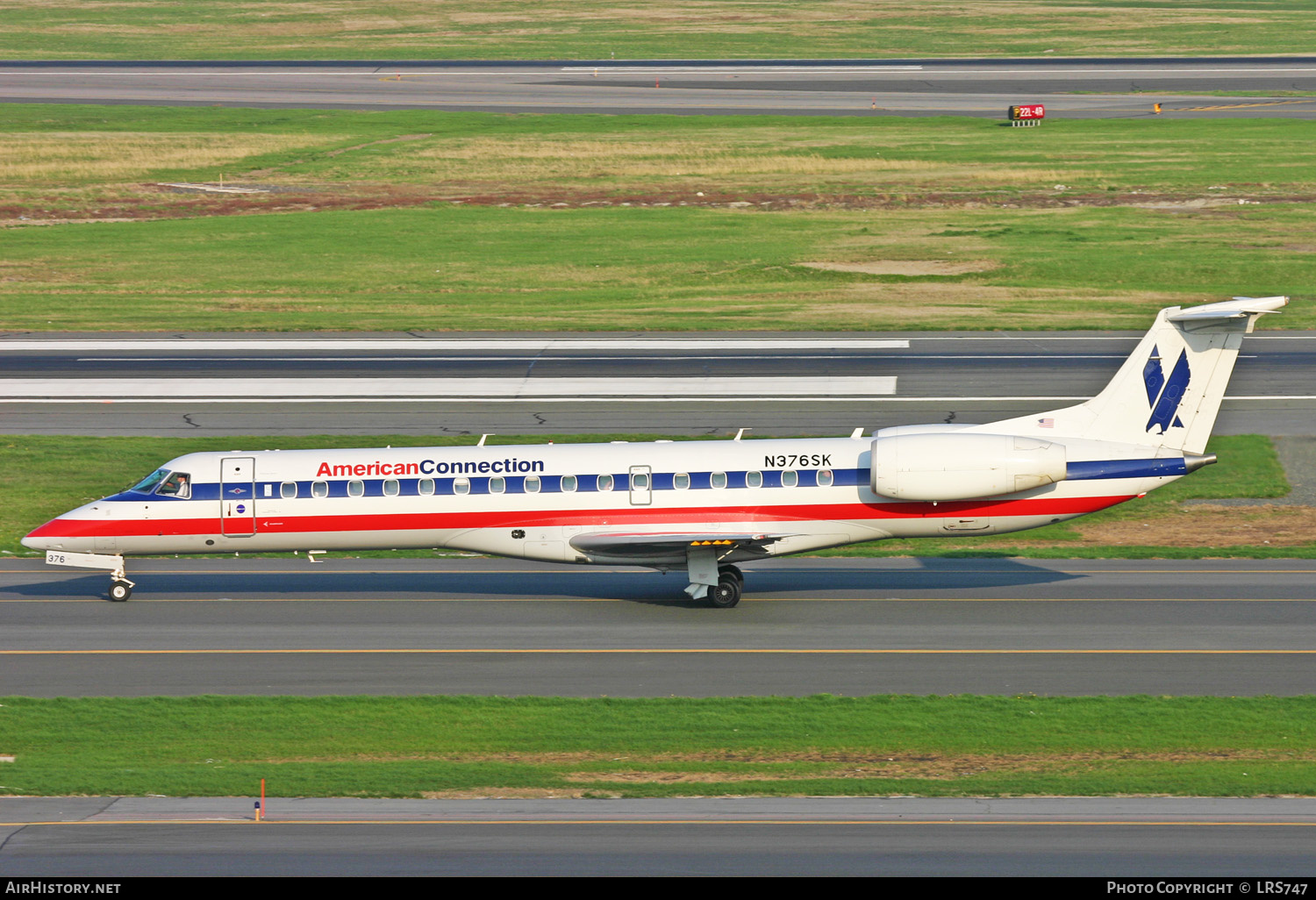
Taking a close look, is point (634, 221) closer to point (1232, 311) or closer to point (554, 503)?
point (554, 503)

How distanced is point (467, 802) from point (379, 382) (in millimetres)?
30916

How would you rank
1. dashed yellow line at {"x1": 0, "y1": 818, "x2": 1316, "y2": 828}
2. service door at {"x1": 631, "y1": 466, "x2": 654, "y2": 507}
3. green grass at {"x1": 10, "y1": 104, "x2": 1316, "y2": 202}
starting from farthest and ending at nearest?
green grass at {"x1": 10, "y1": 104, "x2": 1316, "y2": 202}, service door at {"x1": 631, "y1": 466, "x2": 654, "y2": 507}, dashed yellow line at {"x1": 0, "y1": 818, "x2": 1316, "y2": 828}

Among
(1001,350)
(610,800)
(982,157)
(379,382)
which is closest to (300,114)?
(982,157)

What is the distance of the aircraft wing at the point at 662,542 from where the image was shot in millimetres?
29438

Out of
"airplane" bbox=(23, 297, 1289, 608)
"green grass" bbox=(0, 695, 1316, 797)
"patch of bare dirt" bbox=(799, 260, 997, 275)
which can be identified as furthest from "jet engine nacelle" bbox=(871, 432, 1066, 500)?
"patch of bare dirt" bbox=(799, 260, 997, 275)

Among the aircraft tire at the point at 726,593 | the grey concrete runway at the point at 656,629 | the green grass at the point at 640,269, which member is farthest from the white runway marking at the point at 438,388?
the aircraft tire at the point at 726,593

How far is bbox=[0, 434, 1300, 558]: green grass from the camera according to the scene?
35469 millimetres

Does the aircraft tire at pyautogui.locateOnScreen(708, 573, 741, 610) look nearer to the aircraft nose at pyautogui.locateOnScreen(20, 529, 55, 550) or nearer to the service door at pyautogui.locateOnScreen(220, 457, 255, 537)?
the service door at pyautogui.locateOnScreen(220, 457, 255, 537)

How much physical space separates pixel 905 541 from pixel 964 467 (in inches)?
305

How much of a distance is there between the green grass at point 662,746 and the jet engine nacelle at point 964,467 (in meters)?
5.66

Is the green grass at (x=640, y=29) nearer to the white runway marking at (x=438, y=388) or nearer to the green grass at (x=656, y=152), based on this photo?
the green grass at (x=656, y=152)

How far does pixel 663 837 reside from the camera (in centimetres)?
1884

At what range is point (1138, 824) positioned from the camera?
752 inches

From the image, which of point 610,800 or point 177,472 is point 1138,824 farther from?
point 177,472
